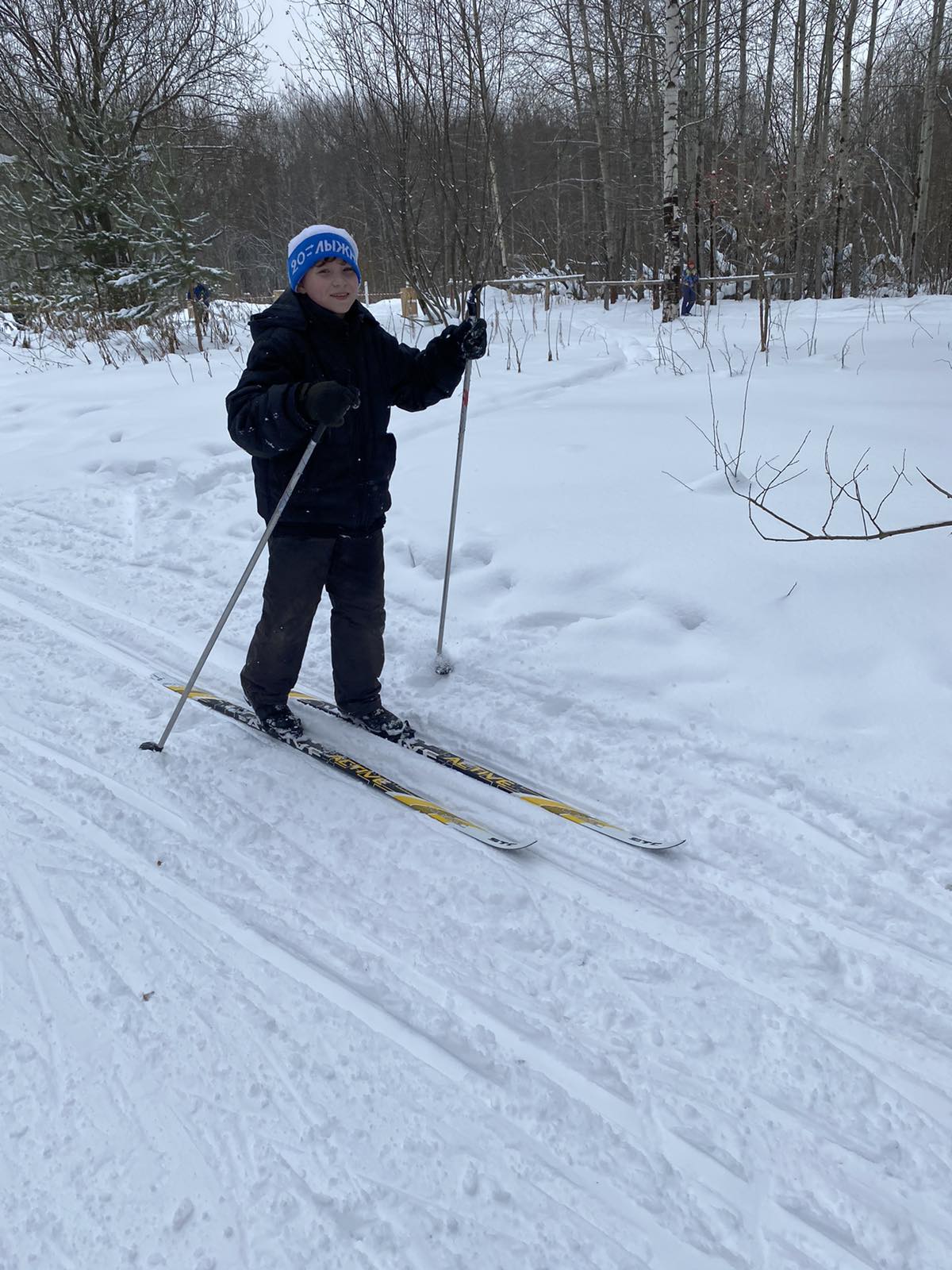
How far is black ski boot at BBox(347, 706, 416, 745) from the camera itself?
3.11 meters

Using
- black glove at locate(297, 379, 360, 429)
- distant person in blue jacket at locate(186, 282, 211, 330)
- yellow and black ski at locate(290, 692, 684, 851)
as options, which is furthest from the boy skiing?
distant person in blue jacket at locate(186, 282, 211, 330)

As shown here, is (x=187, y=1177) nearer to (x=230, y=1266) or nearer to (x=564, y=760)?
(x=230, y=1266)

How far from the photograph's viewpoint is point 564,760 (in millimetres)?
2934

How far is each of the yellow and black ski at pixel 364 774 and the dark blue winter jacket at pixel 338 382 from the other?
2.76 feet

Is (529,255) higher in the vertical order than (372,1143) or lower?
higher

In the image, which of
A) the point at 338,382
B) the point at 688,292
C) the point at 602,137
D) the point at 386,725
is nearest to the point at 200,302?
the point at 688,292

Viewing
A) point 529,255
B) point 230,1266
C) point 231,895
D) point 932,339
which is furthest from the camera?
point 529,255

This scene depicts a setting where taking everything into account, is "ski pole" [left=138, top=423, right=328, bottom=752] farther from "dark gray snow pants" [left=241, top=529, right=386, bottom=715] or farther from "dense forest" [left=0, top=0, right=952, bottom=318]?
"dense forest" [left=0, top=0, right=952, bottom=318]

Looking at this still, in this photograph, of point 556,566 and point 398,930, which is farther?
point 556,566

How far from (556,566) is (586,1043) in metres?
2.56

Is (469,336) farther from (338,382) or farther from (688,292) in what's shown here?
(688,292)

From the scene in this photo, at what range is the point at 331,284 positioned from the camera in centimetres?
265

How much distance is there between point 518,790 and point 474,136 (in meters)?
8.17

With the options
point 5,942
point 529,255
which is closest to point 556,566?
point 5,942
